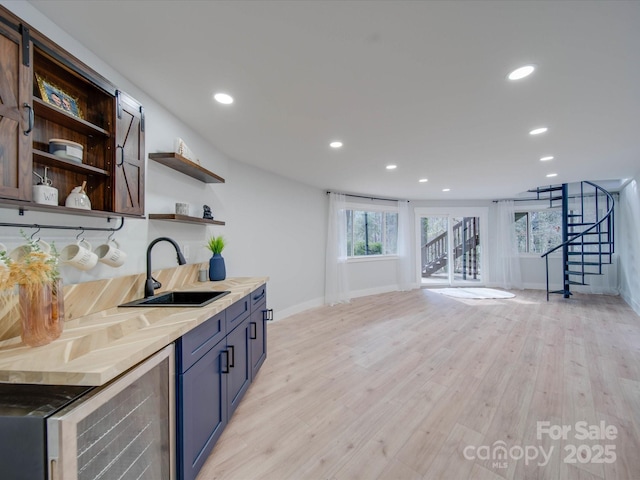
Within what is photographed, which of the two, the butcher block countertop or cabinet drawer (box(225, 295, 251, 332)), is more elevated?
the butcher block countertop

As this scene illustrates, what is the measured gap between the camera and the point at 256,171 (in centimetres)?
381

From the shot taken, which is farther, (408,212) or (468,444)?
(408,212)

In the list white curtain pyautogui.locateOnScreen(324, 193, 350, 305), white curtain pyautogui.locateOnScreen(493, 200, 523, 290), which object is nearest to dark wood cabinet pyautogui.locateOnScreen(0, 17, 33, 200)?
white curtain pyautogui.locateOnScreen(324, 193, 350, 305)

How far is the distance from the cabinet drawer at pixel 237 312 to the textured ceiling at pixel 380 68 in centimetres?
153

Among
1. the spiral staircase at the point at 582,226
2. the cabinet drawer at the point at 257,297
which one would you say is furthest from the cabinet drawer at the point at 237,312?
the spiral staircase at the point at 582,226

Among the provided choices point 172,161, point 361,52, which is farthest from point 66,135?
point 361,52

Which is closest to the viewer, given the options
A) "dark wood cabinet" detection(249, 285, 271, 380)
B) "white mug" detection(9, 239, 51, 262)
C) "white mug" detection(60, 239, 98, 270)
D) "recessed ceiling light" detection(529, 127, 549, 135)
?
"white mug" detection(9, 239, 51, 262)

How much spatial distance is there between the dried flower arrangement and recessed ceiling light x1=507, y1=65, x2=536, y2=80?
2604 millimetres

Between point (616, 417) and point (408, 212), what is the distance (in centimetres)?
529

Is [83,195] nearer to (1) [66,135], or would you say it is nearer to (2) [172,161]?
(1) [66,135]

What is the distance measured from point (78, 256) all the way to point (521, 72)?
9.03 feet

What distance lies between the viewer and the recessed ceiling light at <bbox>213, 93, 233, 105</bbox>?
192 cm

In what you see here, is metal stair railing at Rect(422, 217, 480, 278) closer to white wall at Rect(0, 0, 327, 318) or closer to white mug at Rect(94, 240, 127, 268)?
white wall at Rect(0, 0, 327, 318)

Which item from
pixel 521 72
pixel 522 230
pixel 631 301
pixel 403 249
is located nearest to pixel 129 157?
pixel 521 72
